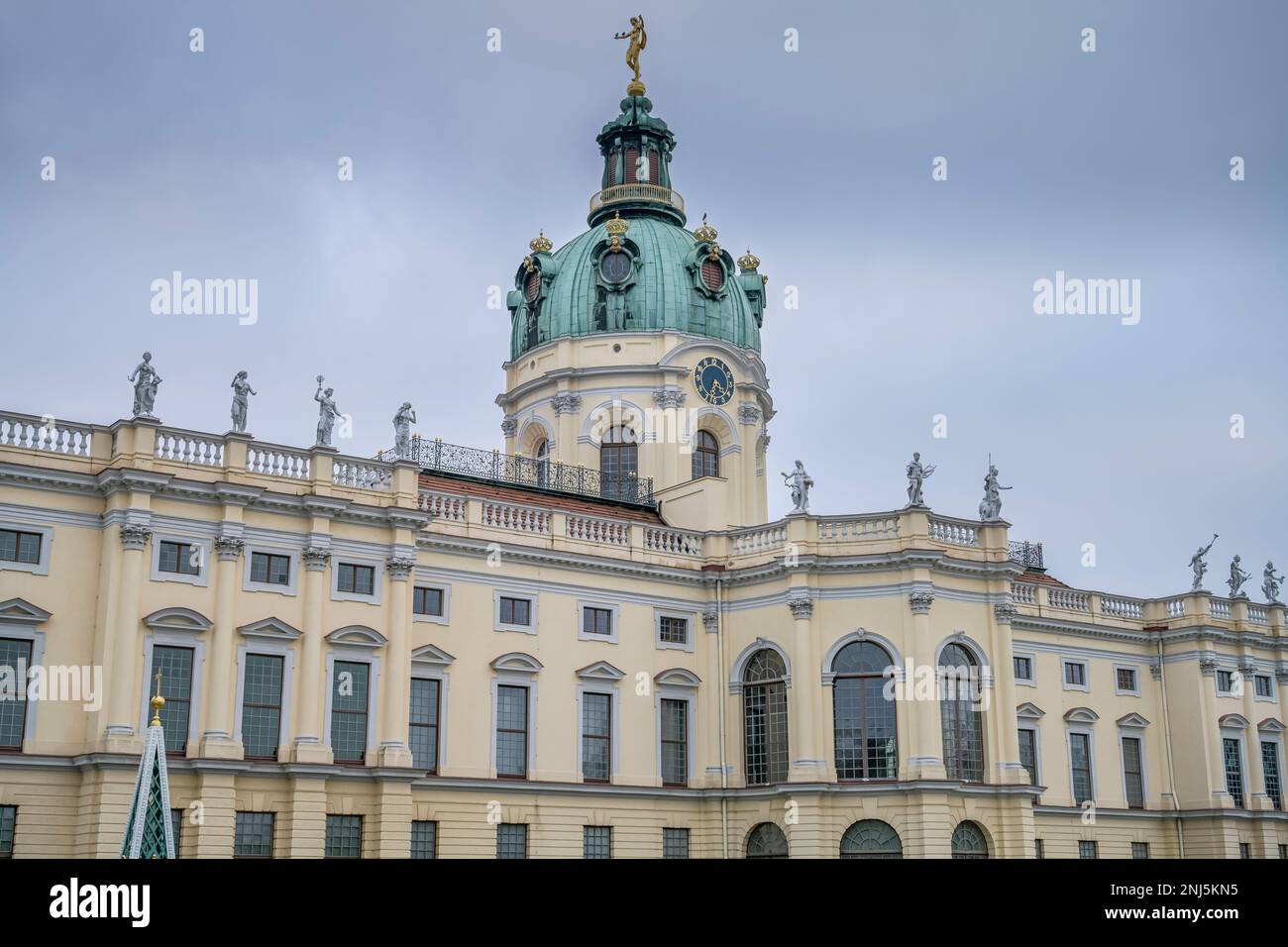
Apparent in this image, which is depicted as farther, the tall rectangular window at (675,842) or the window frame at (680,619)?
the window frame at (680,619)

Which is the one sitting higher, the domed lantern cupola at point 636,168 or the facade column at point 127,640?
the domed lantern cupola at point 636,168

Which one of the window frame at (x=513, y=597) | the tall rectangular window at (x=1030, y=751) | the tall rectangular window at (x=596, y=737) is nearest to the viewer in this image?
the window frame at (x=513, y=597)

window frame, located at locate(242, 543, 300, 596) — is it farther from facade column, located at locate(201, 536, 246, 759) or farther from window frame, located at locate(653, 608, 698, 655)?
window frame, located at locate(653, 608, 698, 655)

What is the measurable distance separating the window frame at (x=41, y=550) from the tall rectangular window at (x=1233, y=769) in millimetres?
47332

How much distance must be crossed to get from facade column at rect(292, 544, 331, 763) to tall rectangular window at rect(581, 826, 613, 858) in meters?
10.3

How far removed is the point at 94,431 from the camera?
3978 cm

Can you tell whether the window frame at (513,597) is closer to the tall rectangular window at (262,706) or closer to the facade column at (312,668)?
the facade column at (312,668)

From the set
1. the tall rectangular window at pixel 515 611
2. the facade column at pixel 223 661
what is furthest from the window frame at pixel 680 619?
the facade column at pixel 223 661

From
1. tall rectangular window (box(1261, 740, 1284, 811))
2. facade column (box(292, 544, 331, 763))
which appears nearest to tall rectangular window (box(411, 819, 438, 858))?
facade column (box(292, 544, 331, 763))

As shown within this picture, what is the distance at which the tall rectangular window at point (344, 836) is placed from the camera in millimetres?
40531
